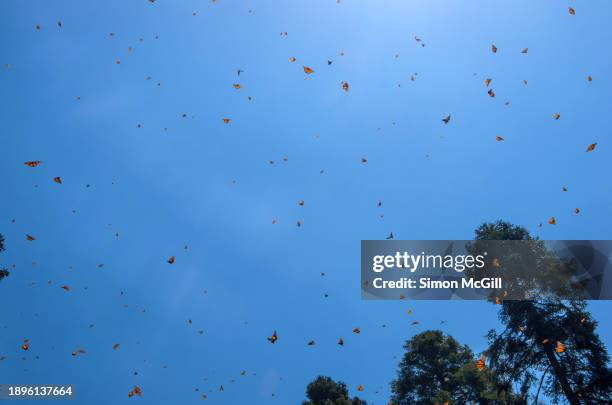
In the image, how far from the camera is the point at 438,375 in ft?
82.3

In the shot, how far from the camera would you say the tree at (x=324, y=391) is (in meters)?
30.1

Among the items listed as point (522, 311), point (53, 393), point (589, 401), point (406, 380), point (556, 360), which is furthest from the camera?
point (406, 380)

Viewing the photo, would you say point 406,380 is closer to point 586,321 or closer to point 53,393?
point 586,321

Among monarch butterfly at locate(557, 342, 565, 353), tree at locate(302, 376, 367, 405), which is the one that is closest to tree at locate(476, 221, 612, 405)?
monarch butterfly at locate(557, 342, 565, 353)

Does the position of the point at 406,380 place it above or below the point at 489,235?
below

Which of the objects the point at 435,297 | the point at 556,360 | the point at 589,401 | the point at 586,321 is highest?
the point at 435,297

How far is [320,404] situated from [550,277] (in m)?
18.7

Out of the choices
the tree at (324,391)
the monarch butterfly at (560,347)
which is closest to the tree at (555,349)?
the monarch butterfly at (560,347)

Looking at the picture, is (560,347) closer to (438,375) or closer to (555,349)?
(555,349)

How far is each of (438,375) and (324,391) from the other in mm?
9527

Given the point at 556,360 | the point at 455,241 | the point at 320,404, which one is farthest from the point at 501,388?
the point at 320,404

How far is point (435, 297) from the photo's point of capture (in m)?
20.8

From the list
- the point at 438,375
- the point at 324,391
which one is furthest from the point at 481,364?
the point at 324,391

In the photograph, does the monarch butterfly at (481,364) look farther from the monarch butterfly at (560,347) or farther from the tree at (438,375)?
the monarch butterfly at (560,347)
